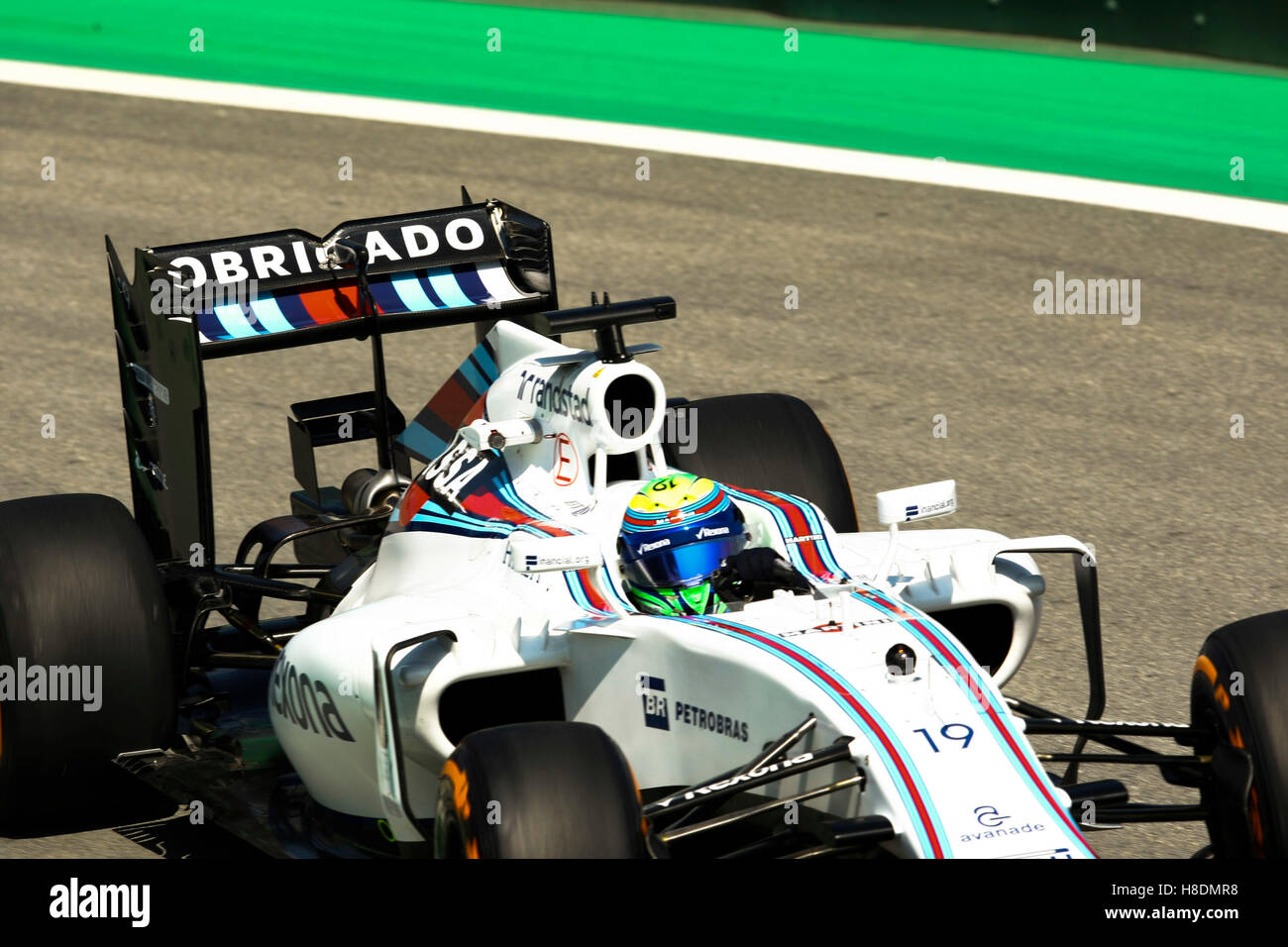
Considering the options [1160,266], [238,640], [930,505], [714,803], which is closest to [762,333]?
[1160,266]

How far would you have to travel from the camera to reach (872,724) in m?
4.85

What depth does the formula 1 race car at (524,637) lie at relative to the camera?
190 inches

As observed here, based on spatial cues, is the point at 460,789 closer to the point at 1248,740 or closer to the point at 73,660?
the point at 73,660

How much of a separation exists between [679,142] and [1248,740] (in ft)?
34.1

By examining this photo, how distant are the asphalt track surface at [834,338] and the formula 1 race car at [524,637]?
0.65m

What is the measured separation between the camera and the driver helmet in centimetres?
554
